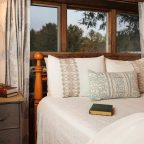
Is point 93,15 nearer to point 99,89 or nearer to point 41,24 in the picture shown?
point 41,24

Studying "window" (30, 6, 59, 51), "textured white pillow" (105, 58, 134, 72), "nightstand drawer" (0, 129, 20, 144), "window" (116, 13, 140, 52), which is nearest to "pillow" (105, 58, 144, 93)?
"textured white pillow" (105, 58, 134, 72)

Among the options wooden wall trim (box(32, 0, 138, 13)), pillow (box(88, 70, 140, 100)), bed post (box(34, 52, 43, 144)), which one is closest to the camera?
pillow (box(88, 70, 140, 100))

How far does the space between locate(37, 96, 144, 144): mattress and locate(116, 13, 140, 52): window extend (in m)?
0.97

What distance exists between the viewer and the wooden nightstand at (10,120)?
6.56ft

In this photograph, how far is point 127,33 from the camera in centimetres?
315

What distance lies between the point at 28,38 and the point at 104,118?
1229 mm

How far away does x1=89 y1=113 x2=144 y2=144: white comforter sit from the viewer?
1200 millimetres

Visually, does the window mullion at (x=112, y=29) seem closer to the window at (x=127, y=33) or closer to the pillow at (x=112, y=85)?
the window at (x=127, y=33)

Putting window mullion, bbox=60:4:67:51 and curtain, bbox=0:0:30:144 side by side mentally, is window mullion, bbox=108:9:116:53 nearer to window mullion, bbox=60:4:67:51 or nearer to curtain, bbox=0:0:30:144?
window mullion, bbox=60:4:67:51

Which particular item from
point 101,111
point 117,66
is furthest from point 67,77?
point 101,111

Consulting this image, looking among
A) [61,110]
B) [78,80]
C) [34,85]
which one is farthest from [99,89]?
[34,85]

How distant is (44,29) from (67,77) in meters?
0.70

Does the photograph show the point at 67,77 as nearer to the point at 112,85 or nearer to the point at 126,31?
the point at 112,85

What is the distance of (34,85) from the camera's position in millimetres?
2537
